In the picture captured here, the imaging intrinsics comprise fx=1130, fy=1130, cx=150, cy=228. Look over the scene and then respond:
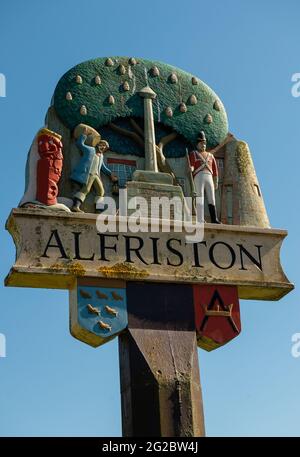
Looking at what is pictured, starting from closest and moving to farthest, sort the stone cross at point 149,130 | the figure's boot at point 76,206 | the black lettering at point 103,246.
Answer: the black lettering at point 103,246, the figure's boot at point 76,206, the stone cross at point 149,130

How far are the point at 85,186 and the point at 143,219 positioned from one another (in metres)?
1.08

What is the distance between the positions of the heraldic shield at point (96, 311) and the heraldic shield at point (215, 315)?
3.96 ft

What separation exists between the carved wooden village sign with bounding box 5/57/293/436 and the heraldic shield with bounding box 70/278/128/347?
20 millimetres

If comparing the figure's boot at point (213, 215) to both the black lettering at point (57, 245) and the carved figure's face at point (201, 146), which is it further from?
the black lettering at point (57, 245)

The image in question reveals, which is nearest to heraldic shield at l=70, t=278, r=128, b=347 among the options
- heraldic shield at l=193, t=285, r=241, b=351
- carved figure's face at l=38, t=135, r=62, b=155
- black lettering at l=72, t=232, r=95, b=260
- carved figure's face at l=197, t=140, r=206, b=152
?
black lettering at l=72, t=232, r=95, b=260

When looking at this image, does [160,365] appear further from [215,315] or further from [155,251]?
[155,251]

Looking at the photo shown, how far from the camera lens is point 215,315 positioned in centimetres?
1714

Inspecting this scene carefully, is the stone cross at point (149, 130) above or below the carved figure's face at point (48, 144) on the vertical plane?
above

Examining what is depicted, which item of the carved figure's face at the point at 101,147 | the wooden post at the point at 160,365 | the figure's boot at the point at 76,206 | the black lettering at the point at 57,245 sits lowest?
the wooden post at the point at 160,365

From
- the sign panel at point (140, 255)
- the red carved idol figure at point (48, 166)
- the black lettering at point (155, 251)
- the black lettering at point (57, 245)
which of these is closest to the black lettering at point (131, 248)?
the sign panel at point (140, 255)

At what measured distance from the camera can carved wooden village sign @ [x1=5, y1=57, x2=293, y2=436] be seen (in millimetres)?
16375

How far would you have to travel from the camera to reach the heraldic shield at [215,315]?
17.0 m

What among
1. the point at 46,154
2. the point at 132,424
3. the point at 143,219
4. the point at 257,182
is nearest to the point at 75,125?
the point at 46,154

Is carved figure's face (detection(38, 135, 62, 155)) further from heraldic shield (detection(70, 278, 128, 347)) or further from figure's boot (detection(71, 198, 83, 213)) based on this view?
heraldic shield (detection(70, 278, 128, 347))
